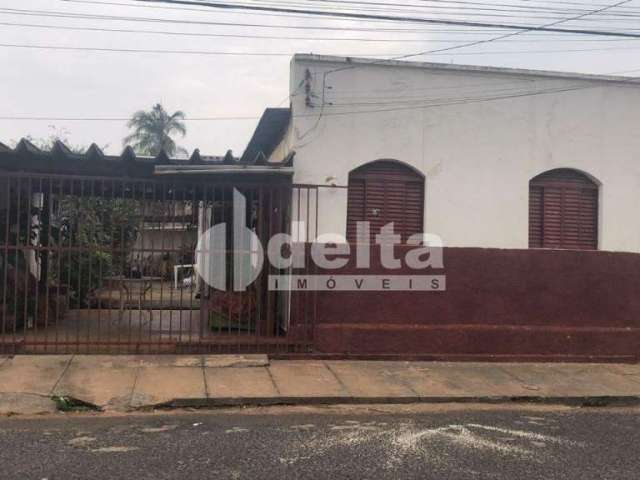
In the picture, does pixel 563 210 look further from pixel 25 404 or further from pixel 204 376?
pixel 25 404

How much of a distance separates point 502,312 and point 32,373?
6283 mm

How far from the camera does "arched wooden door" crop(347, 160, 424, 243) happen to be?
977cm

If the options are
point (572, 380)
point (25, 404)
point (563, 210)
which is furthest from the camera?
point (563, 210)

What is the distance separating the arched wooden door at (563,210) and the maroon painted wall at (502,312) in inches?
33.8

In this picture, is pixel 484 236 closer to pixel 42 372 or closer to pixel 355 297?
pixel 355 297

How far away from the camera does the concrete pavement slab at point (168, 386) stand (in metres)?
6.71

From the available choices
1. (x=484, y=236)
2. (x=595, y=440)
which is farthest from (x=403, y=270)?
(x=595, y=440)

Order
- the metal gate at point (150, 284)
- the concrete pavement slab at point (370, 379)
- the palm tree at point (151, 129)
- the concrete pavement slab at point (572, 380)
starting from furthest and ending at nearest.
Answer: the palm tree at point (151, 129) → the metal gate at point (150, 284) → the concrete pavement slab at point (572, 380) → the concrete pavement slab at point (370, 379)

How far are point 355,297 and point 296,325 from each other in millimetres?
909

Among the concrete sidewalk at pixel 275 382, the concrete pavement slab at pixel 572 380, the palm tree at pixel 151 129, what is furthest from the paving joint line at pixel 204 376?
the palm tree at pixel 151 129

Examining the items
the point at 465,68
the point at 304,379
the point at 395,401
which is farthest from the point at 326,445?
the point at 465,68

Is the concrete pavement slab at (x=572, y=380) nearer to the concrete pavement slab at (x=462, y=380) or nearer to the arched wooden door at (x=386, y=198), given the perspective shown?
the concrete pavement slab at (x=462, y=380)

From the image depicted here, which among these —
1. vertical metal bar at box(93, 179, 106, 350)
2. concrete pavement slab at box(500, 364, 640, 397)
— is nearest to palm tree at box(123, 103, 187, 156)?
vertical metal bar at box(93, 179, 106, 350)

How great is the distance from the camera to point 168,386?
718 cm
